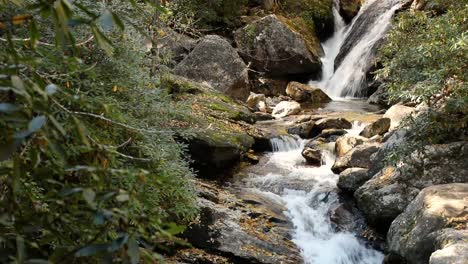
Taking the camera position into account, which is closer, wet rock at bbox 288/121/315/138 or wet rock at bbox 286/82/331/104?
wet rock at bbox 288/121/315/138

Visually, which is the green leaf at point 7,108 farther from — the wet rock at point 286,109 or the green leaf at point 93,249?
the wet rock at point 286,109

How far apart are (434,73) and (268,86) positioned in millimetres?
10969

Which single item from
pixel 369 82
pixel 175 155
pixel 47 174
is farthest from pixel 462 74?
pixel 369 82

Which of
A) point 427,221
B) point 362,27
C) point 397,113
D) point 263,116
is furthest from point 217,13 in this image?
point 427,221

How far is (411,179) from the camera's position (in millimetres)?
6551

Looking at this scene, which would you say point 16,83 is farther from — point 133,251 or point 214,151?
point 214,151

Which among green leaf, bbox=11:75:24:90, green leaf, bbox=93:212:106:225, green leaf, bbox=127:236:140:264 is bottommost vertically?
green leaf, bbox=127:236:140:264

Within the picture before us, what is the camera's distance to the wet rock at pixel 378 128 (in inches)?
398

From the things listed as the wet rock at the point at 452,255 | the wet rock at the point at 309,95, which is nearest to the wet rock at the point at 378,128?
the wet rock at the point at 309,95

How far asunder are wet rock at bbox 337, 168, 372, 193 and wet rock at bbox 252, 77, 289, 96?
8.52 metres

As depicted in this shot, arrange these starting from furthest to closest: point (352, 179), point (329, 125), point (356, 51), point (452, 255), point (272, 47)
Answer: point (356, 51) < point (272, 47) < point (329, 125) < point (352, 179) < point (452, 255)

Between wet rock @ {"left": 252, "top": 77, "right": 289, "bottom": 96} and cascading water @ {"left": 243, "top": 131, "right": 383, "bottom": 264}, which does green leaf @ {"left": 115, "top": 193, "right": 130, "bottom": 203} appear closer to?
cascading water @ {"left": 243, "top": 131, "right": 383, "bottom": 264}

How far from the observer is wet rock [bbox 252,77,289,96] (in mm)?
16219

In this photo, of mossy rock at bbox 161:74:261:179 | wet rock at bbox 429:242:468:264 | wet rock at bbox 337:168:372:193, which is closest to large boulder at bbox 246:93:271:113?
mossy rock at bbox 161:74:261:179
